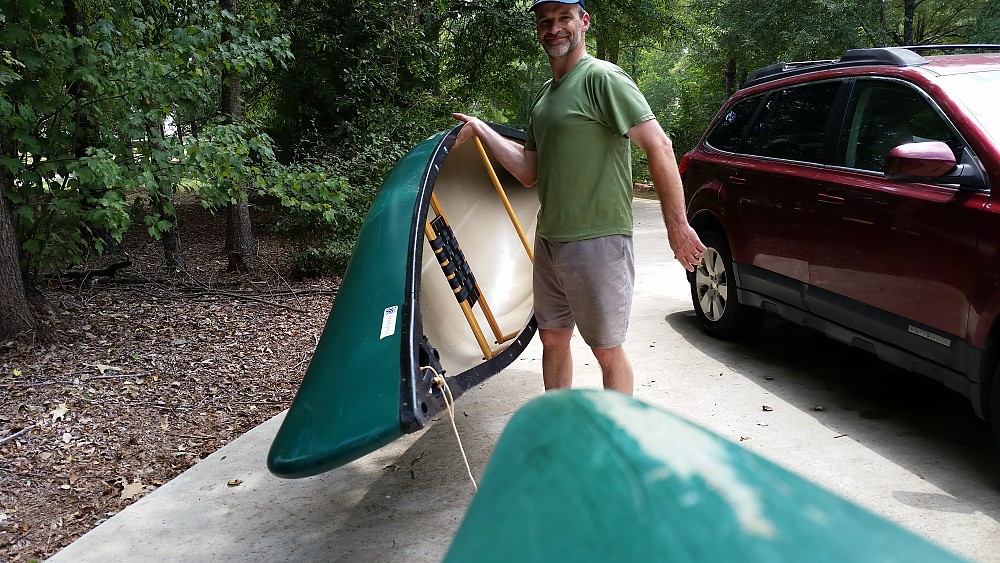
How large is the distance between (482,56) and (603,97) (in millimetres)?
9446

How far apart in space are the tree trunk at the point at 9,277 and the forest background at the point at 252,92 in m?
0.01

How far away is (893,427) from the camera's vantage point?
418cm

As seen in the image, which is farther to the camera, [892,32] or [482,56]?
[892,32]

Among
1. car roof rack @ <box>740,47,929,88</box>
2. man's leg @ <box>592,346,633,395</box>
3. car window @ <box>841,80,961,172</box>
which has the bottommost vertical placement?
man's leg @ <box>592,346,633,395</box>

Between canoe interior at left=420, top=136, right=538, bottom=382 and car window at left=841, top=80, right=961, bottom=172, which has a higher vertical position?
car window at left=841, top=80, right=961, bottom=172

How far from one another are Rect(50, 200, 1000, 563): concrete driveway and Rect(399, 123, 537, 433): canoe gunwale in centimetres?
52

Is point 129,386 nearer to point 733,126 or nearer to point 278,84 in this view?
point 733,126

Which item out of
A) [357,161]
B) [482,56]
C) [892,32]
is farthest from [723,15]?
[357,161]

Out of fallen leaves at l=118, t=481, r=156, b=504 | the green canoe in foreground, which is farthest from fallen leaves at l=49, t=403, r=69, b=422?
the green canoe in foreground

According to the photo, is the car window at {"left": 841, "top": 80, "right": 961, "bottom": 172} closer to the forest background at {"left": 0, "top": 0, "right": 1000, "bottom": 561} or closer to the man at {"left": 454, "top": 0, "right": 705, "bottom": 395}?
the man at {"left": 454, "top": 0, "right": 705, "bottom": 395}

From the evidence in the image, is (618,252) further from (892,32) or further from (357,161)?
(892,32)

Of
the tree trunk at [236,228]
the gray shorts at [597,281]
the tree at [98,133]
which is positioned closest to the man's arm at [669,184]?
the gray shorts at [597,281]

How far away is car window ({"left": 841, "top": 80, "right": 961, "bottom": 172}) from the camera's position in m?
4.00

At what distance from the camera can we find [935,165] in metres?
3.61
